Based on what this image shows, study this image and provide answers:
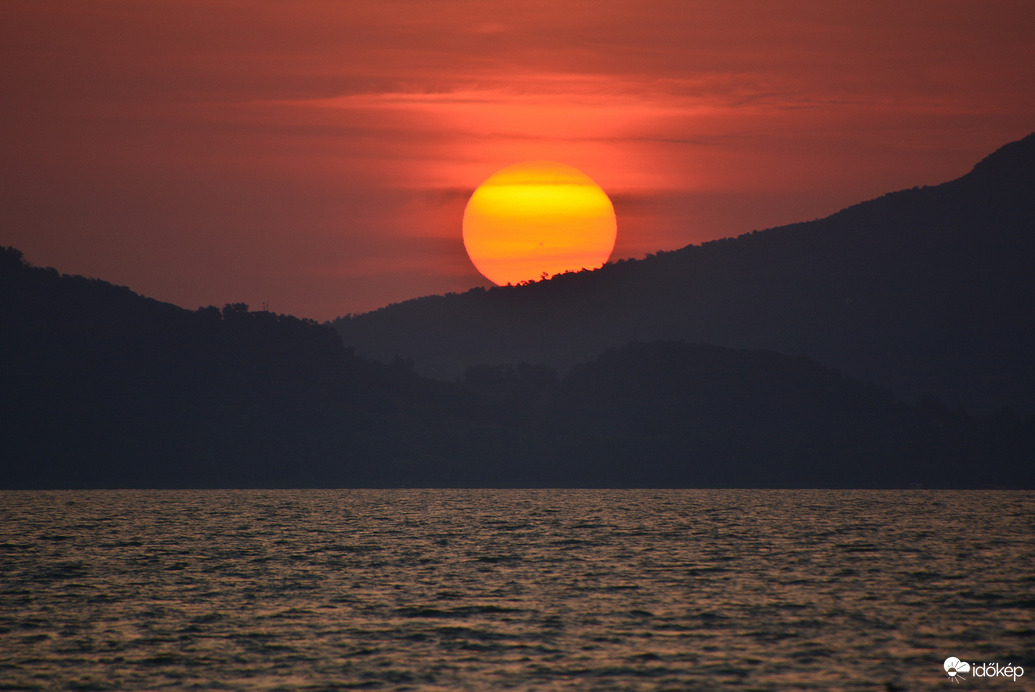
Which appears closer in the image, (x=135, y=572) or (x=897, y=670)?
(x=897, y=670)

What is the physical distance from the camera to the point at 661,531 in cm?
11888

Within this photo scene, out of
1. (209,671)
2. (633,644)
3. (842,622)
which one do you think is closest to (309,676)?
(209,671)

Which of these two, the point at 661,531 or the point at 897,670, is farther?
the point at 661,531

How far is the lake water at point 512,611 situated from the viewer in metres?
39.9

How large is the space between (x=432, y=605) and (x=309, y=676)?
58.7 ft

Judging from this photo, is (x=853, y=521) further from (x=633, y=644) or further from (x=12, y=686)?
(x=12, y=686)

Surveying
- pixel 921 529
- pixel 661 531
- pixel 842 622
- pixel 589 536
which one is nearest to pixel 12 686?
pixel 842 622

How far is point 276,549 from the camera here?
93500 mm

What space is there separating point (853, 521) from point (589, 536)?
4942 centimetres

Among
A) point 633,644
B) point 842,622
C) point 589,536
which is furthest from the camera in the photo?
point 589,536

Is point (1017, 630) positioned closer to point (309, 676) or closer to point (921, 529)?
point (309, 676)

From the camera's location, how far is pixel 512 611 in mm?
54469

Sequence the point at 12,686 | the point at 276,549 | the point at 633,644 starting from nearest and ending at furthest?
the point at 12,686
the point at 633,644
the point at 276,549

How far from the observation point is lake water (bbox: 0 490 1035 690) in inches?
1572
